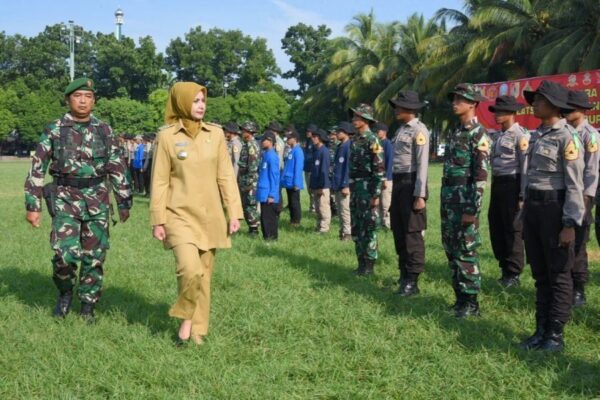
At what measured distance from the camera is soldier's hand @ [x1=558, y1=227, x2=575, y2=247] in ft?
13.9

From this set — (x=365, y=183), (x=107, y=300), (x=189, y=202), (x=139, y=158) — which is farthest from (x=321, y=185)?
(x=139, y=158)

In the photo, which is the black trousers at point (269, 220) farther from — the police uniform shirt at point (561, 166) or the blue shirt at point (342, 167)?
the police uniform shirt at point (561, 166)

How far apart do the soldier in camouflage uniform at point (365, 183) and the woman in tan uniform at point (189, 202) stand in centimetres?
247

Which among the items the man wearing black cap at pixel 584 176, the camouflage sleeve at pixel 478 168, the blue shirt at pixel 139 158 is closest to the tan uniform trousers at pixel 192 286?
the camouflage sleeve at pixel 478 168

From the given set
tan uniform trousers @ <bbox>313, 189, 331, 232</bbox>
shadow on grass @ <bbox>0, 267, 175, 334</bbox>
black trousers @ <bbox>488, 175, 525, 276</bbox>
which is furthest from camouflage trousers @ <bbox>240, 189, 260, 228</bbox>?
Result: black trousers @ <bbox>488, 175, 525, 276</bbox>

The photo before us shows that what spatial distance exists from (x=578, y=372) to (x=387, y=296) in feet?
7.13

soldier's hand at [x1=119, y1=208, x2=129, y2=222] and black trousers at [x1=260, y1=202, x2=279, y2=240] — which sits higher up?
soldier's hand at [x1=119, y1=208, x2=129, y2=222]

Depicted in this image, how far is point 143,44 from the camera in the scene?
67.2m

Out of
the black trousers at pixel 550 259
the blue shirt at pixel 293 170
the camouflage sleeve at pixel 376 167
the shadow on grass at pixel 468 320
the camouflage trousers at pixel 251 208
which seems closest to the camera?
the shadow on grass at pixel 468 320

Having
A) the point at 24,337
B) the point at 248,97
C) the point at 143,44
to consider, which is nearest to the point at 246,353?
the point at 24,337

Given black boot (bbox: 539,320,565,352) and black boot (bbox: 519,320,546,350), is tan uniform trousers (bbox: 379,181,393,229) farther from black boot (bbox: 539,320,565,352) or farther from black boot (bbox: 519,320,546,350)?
black boot (bbox: 539,320,565,352)

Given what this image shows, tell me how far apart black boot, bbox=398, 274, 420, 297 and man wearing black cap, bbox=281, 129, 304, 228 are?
4.78m

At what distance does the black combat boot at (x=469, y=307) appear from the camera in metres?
5.32

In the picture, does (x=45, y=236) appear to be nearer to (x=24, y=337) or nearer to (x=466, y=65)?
(x=24, y=337)
